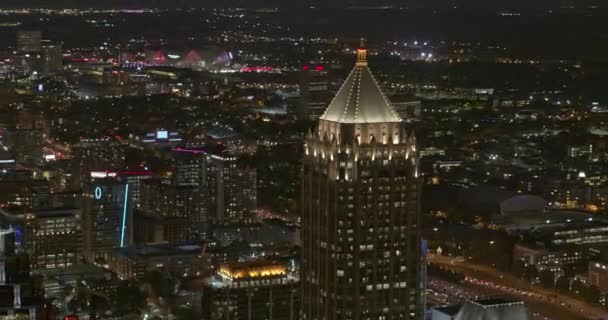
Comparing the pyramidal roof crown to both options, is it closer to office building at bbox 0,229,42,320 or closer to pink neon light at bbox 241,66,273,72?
office building at bbox 0,229,42,320

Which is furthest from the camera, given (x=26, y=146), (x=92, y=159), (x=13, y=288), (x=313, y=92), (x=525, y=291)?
(x=313, y=92)

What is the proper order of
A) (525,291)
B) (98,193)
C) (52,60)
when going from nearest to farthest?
(525,291), (98,193), (52,60)

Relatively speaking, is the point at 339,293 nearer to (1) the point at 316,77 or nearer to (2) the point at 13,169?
(2) the point at 13,169

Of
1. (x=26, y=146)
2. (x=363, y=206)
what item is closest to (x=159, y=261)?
(x=363, y=206)

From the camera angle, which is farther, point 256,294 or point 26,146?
point 26,146

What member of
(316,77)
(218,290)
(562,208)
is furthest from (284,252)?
(316,77)

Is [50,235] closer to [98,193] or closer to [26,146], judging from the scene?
[98,193]

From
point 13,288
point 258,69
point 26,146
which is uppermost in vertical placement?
point 13,288
